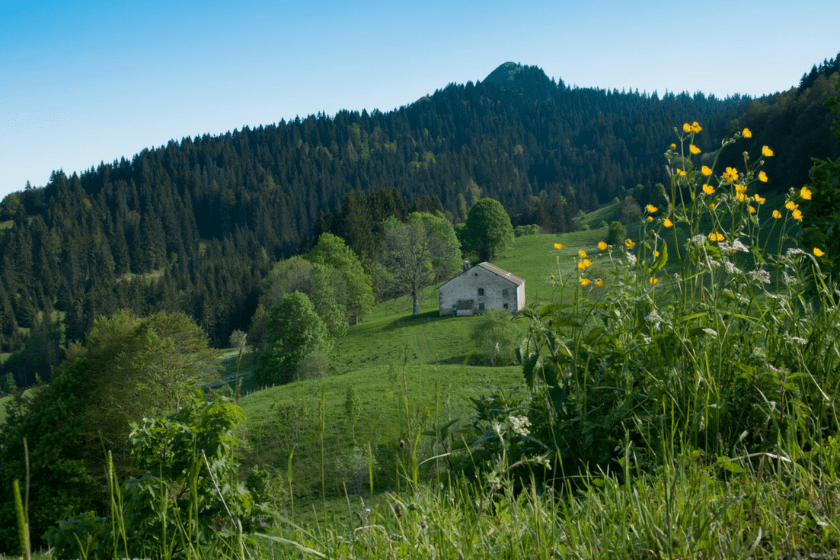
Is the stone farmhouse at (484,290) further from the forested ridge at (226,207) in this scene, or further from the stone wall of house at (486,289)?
the forested ridge at (226,207)

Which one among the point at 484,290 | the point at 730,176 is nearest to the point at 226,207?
the point at 484,290

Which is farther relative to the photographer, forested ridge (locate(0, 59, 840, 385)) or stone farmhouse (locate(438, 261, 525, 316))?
forested ridge (locate(0, 59, 840, 385))

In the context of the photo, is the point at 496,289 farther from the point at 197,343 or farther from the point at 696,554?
the point at 696,554

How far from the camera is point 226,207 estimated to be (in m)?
169

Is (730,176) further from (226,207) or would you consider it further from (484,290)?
(226,207)

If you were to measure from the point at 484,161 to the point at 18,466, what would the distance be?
580 ft

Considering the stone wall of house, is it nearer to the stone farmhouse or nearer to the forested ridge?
the stone farmhouse

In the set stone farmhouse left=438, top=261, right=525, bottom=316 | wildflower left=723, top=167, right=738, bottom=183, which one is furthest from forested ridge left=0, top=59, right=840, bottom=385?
wildflower left=723, top=167, right=738, bottom=183

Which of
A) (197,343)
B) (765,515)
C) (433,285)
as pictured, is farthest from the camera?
(433,285)

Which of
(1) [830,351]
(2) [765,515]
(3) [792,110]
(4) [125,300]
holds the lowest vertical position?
(4) [125,300]

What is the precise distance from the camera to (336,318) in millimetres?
52125

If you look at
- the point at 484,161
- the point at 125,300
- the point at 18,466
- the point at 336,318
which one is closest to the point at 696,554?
the point at 18,466

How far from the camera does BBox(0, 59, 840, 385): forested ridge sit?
3283 inches

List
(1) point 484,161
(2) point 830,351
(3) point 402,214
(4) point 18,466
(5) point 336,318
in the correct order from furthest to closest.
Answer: (1) point 484,161
(3) point 402,214
(5) point 336,318
(4) point 18,466
(2) point 830,351
